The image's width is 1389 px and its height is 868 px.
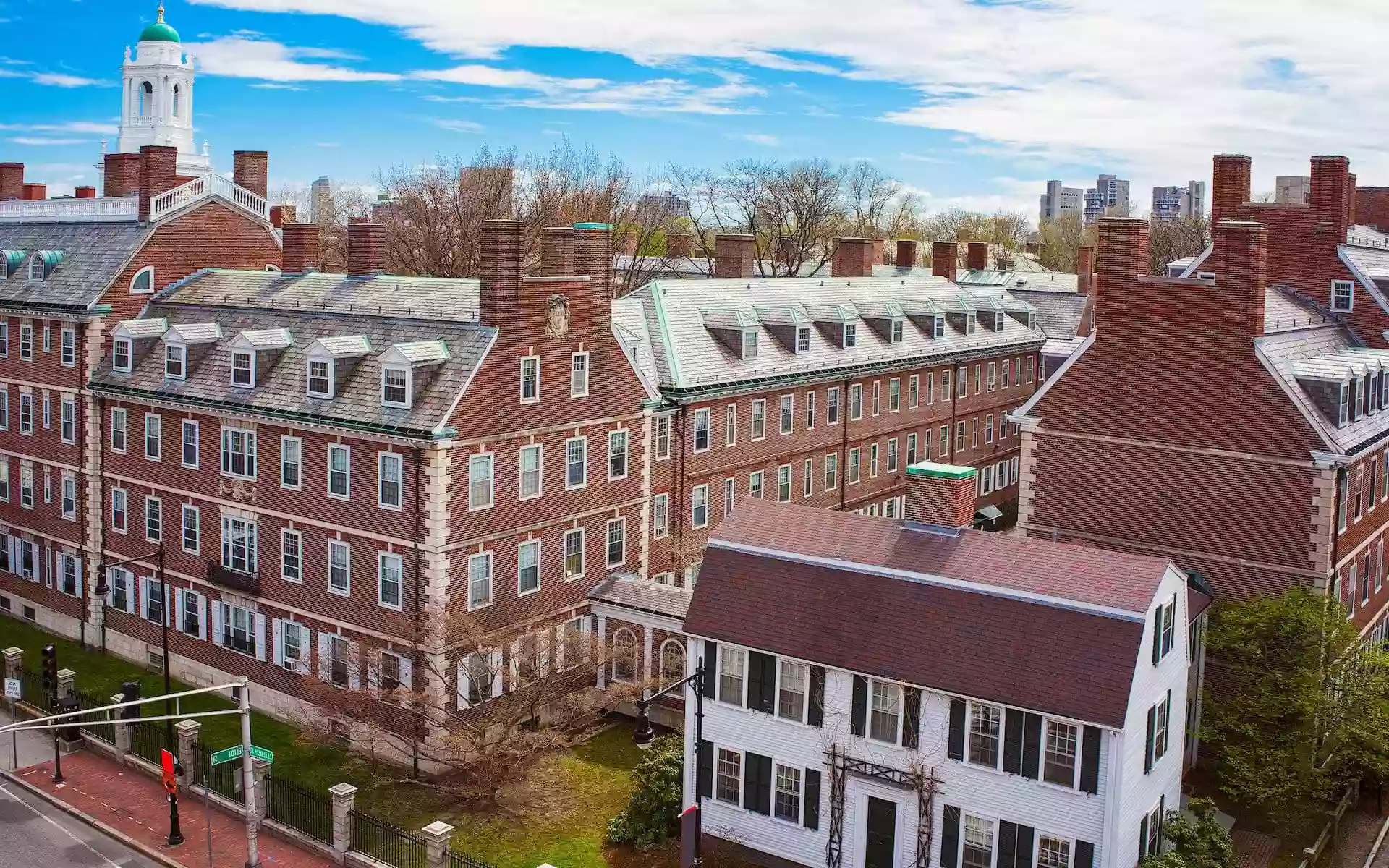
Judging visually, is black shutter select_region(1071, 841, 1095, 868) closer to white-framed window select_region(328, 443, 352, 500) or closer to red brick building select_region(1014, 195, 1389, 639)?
red brick building select_region(1014, 195, 1389, 639)

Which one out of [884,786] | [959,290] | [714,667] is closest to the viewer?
[884,786]

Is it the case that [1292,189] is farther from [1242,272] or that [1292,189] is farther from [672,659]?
[672,659]

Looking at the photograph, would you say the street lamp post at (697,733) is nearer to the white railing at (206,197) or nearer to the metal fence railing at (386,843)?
the metal fence railing at (386,843)

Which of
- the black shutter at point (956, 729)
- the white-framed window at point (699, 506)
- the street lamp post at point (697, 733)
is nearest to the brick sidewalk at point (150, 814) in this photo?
the street lamp post at point (697, 733)

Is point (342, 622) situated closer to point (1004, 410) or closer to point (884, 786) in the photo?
point (884, 786)

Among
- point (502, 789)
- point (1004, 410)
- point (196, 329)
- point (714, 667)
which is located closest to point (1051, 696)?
point (714, 667)
